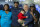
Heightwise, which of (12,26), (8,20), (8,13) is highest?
(8,13)

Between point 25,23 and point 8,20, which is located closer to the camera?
point 25,23

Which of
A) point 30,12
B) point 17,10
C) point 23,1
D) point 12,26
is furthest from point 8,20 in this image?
point 23,1

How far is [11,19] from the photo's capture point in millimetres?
1689

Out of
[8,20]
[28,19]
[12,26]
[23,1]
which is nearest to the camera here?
[28,19]

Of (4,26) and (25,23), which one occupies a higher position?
(25,23)

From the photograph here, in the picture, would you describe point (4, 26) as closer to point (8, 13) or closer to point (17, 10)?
point (8, 13)

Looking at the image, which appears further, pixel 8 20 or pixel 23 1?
pixel 23 1

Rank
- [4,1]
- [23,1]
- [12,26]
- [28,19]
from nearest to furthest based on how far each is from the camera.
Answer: [28,19] < [12,26] < [23,1] < [4,1]

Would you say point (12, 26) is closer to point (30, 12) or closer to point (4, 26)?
point (4, 26)

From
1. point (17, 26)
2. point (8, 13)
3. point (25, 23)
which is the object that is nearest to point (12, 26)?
point (17, 26)

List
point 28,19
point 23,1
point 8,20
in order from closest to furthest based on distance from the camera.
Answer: point 28,19
point 8,20
point 23,1

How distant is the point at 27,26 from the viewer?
142cm

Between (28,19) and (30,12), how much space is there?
0.39 feet

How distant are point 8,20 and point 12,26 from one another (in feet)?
0.60
